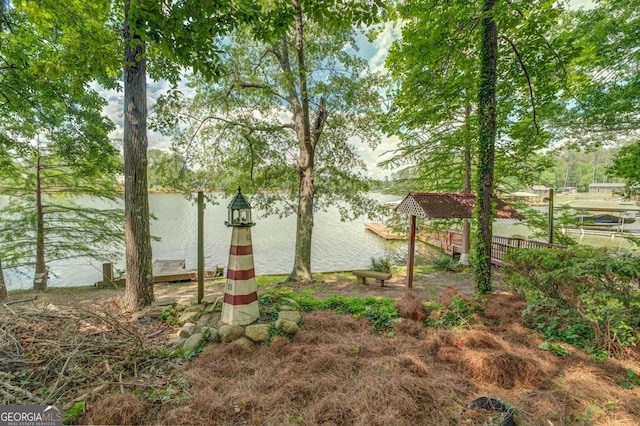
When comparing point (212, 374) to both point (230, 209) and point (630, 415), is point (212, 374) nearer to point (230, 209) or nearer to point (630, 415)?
point (230, 209)

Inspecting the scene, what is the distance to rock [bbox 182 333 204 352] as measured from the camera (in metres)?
2.93

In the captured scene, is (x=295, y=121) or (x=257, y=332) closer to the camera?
(x=257, y=332)

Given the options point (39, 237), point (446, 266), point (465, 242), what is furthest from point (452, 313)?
point (39, 237)

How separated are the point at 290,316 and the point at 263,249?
13.1 metres

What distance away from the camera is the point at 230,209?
11.6ft

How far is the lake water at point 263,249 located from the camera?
11.9 metres

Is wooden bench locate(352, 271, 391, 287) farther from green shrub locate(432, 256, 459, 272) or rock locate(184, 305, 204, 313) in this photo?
rock locate(184, 305, 204, 313)

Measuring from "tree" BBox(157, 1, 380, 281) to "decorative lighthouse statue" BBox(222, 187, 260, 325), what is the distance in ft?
15.6

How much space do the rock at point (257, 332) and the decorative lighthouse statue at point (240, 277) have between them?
0.23 metres

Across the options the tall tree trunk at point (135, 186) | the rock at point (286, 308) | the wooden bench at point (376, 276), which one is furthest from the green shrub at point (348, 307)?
the wooden bench at point (376, 276)

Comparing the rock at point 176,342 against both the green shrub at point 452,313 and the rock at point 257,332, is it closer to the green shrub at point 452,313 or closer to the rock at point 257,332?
the rock at point 257,332

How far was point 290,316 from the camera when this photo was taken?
11.6 ft

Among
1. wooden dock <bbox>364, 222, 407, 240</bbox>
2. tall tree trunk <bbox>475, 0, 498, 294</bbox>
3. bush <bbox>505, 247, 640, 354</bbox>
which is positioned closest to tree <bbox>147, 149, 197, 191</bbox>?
tall tree trunk <bbox>475, 0, 498, 294</bbox>

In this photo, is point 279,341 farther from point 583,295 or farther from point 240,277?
point 583,295
